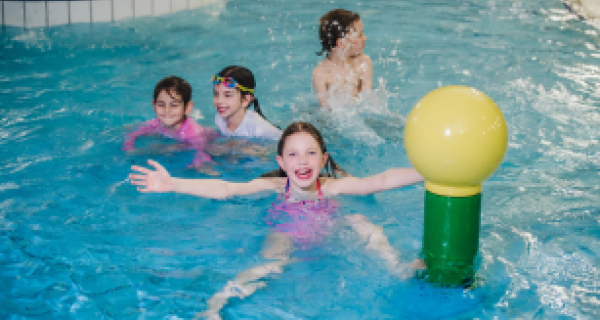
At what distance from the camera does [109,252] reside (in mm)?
3330

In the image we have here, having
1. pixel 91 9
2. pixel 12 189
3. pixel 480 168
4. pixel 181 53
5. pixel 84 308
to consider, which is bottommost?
pixel 84 308

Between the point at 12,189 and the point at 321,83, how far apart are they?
2.98 meters

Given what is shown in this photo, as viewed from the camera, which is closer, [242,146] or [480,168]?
[480,168]

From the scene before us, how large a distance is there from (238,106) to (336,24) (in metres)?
1.36

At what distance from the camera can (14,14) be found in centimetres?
919

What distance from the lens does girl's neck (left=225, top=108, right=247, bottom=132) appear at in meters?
5.09

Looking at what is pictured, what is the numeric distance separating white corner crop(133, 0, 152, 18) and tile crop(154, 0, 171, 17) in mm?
130

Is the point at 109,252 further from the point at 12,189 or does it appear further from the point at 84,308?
the point at 12,189

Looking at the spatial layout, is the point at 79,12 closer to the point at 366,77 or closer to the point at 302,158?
the point at 366,77

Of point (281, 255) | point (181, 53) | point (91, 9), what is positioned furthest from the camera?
point (91, 9)

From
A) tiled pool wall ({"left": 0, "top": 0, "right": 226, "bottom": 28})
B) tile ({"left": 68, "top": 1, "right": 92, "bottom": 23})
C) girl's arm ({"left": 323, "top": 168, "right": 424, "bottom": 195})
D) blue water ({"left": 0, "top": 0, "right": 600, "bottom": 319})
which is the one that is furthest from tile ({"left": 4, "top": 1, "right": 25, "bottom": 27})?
girl's arm ({"left": 323, "top": 168, "right": 424, "bottom": 195})

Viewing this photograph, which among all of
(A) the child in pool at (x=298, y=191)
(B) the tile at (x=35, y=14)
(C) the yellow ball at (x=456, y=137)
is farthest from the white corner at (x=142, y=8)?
(C) the yellow ball at (x=456, y=137)

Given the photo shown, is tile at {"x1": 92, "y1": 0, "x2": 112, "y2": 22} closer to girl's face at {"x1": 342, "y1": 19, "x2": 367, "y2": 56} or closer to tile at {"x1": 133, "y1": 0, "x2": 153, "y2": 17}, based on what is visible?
tile at {"x1": 133, "y1": 0, "x2": 153, "y2": 17}

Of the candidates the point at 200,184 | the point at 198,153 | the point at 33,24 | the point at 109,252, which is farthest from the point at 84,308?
the point at 33,24
